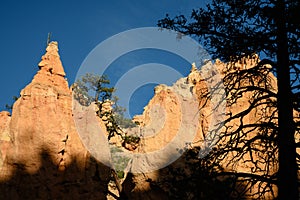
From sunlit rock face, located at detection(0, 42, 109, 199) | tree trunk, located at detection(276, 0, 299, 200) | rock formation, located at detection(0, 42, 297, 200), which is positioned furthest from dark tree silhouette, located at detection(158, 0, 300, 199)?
sunlit rock face, located at detection(0, 42, 109, 199)

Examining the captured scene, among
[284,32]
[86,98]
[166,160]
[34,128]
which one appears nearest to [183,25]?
[284,32]

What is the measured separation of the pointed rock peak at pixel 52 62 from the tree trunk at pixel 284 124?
1718 centimetres

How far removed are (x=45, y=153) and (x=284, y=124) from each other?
49.6 feet

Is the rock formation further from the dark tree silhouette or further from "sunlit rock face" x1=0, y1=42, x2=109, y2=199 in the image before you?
the dark tree silhouette

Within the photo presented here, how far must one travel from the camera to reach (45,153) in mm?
20000

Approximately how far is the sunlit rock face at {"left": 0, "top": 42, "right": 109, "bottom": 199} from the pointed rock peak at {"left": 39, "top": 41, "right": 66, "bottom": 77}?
28.9 inches

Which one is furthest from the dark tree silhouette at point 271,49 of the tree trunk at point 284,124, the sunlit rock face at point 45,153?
the sunlit rock face at point 45,153

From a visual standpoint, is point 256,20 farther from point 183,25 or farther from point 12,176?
point 12,176

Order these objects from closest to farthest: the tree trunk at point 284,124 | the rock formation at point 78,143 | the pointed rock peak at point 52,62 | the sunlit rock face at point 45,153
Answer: the tree trunk at point 284,124
the rock formation at point 78,143
the sunlit rock face at point 45,153
the pointed rock peak at point 52,62

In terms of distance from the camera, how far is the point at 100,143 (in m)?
22.0

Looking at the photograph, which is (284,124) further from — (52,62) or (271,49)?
(52,62)

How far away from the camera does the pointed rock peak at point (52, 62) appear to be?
902 inches

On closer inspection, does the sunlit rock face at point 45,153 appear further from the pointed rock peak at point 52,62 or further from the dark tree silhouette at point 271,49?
the dark tree silhouette at point 271,49

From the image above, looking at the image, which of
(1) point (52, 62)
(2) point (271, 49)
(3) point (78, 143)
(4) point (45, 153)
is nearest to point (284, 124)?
(2) point (271, 49)
